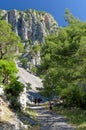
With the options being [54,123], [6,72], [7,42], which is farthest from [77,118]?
[7,42]

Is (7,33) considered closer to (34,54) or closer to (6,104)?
(6,104)

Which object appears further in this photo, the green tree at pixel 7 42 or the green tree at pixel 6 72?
the green tree at pixel 7 42

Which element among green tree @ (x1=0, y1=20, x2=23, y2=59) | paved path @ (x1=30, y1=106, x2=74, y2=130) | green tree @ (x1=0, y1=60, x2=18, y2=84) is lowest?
paved path @ (x1=30, y1=106, x2=74, y2=130)

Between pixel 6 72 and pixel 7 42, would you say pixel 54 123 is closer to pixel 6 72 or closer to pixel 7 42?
pixel 6 72

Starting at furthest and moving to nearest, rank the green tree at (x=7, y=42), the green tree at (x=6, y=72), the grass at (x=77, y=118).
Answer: the green tree at (x=7, y=42) < the green tree at (x=6, y=72) < the grass at (x=77, y=118)

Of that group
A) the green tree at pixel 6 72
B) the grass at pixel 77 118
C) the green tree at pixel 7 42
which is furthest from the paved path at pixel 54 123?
the green tree at pixel 7 42

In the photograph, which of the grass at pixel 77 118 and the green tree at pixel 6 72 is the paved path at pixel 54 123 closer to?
the grass at pixel 77 118

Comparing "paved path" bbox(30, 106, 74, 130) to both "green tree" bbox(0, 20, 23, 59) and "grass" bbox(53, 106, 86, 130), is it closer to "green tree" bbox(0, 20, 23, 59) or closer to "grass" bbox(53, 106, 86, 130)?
"grass" bbox(53, 106, 86, 130)

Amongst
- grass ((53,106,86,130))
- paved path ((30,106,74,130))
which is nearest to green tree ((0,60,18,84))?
paved path ((30,106,74,130))

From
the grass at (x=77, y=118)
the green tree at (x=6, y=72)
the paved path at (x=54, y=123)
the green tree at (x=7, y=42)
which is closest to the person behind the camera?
the paved path at (x=54, y=123)

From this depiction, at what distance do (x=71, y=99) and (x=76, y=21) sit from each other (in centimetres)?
2630

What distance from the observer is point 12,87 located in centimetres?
3503

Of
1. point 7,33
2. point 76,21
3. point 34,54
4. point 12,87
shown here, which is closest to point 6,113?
point 12,87

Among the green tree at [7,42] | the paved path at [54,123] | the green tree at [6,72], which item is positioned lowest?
the paved path at [54,123]
